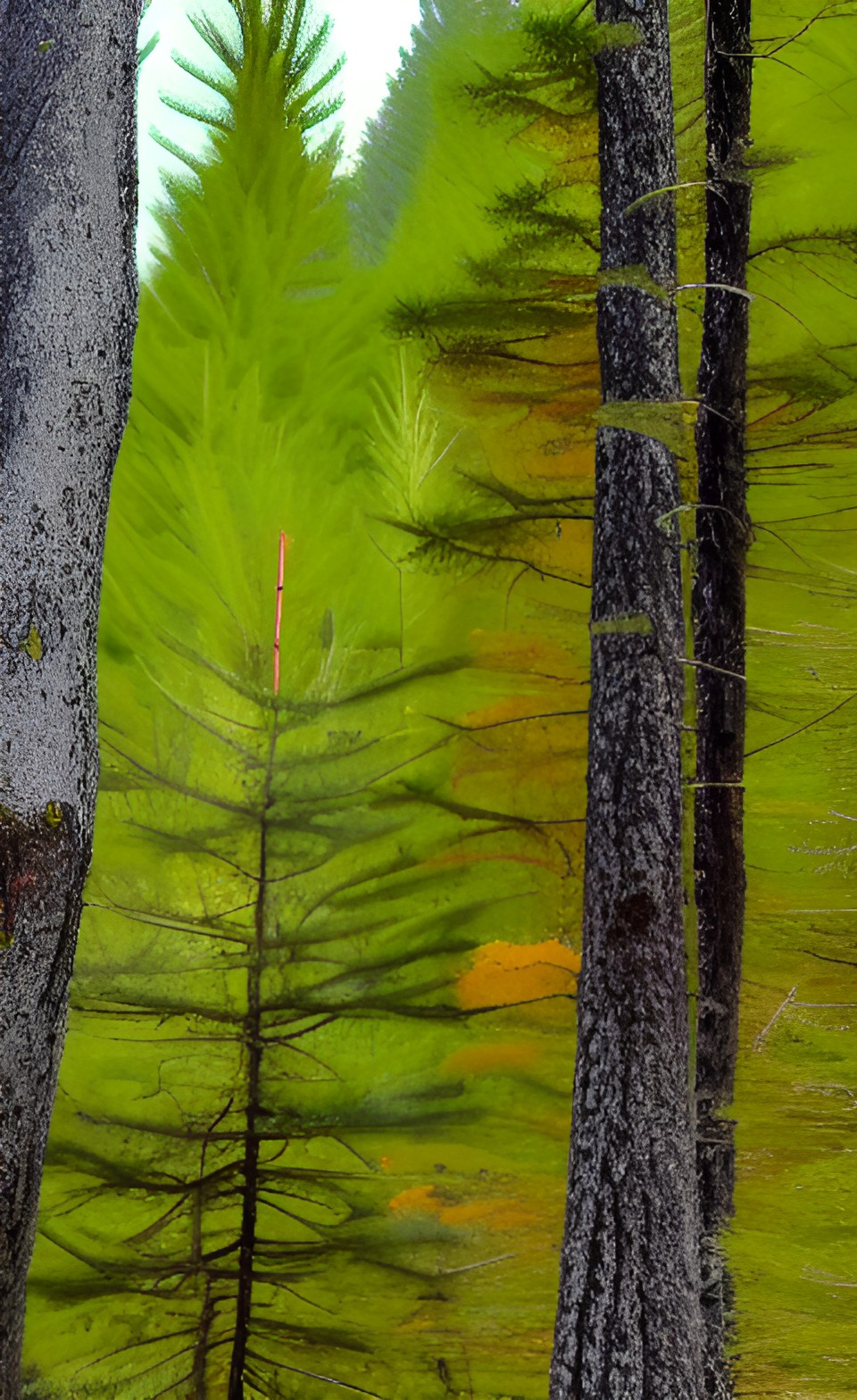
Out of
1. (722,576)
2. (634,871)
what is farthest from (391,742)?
(634,871)

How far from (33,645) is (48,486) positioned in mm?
385

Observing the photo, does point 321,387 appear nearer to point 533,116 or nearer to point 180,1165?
point 533,116

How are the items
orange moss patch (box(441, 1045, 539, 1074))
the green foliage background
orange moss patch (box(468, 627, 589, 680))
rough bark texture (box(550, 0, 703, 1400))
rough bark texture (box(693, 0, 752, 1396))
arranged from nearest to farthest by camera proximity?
rough bark texture (box(550, 0, 703, 1400)), rough bark texture (box(693, 0, 752, 1396)), the green foliage background, orange moss patch (box(441, 1045, 539, 1074)), orange moss patch (box(468, 627, 589, 680))

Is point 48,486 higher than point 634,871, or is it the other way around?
point 48,486

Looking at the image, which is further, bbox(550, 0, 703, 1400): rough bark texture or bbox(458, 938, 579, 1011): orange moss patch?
bbox(458, 938, 579, 1011): orange moss patch

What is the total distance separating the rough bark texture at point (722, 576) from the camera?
14.3 ft

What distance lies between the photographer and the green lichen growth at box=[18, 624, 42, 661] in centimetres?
262

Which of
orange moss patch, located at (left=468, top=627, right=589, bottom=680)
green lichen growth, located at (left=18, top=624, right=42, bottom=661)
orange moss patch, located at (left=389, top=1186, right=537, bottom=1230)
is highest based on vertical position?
orange moss patch, located at (left=468, top=627, right=589, bottom=680)

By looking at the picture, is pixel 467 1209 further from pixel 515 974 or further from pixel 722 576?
pixel 722 576

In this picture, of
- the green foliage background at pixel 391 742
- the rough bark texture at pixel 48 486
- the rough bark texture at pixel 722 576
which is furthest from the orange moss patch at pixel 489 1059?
the rough bark texture at pixel 48 486

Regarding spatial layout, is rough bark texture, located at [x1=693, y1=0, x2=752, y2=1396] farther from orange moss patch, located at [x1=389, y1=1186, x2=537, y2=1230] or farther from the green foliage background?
orange moss patch, located at [x1=389, y1=1186, x2=537, y2=1230]

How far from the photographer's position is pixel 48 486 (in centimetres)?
271

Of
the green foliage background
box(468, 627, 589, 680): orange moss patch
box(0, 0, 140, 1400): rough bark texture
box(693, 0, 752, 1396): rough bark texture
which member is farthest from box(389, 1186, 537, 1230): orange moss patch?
box(0, 0, 140, 1400): rough bark texture

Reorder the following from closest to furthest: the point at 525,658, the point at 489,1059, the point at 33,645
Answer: the point at 33,645, the point at 489,1059, the point at 525,658
